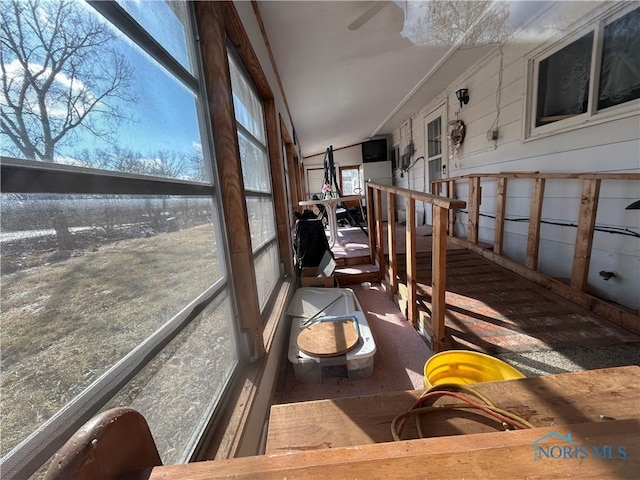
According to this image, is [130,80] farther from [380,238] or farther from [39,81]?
[380,238]

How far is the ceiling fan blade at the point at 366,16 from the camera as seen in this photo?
6.89 ft

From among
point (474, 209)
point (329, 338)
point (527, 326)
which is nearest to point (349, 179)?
point (474, 209)

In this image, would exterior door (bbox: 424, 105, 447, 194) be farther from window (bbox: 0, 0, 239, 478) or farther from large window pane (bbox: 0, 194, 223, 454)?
large window pane (bbox: 0, 194, 223, 454)

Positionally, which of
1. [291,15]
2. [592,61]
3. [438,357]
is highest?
[291,15]

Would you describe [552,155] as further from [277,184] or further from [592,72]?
[277,184]

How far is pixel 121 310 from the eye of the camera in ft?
1.97

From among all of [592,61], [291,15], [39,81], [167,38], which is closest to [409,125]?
[592,61]

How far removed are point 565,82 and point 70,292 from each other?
3940 mm

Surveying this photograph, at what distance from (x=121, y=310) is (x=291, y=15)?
2547 millimetres

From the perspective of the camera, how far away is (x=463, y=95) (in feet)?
13.2

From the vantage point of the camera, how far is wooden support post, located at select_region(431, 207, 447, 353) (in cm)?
143

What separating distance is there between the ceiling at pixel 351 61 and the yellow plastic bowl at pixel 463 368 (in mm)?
2651

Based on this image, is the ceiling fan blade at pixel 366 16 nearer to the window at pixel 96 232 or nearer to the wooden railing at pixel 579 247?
the window at pixel 96 232

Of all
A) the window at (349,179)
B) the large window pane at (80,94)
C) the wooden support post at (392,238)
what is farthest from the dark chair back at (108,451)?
the window at (349,179)
